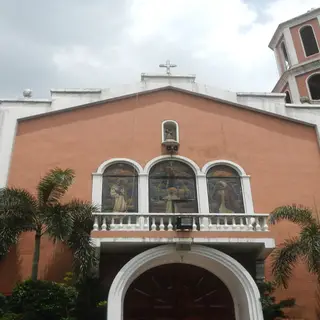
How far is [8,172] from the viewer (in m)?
14.0

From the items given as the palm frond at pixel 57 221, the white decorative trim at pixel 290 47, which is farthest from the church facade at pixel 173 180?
the white decorative trim at pixel 290 47

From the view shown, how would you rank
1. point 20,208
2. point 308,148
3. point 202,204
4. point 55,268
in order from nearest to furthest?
1. point 20,208
2. point 55,268
3. point 202,204
4. point 308,148

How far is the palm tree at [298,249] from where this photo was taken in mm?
10875

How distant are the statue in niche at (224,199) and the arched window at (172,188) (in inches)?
23.0

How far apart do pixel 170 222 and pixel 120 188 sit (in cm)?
229

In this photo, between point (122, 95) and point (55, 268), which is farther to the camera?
point (122, 95)

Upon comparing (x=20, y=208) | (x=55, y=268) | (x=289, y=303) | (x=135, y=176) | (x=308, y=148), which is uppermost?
(x=308, y=148)

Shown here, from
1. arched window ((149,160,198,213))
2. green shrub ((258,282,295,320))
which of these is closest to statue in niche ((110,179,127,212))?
arched window ((149,160,198,213))

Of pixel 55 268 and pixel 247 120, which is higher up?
pixel 247 120

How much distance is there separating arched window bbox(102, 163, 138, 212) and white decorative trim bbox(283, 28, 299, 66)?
32.4 feet

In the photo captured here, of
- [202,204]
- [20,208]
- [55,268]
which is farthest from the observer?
[202,204]

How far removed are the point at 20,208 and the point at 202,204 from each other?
5060 mm

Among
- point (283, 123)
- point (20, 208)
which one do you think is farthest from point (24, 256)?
point (283, 123)

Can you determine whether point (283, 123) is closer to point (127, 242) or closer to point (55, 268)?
point (127, 242)
